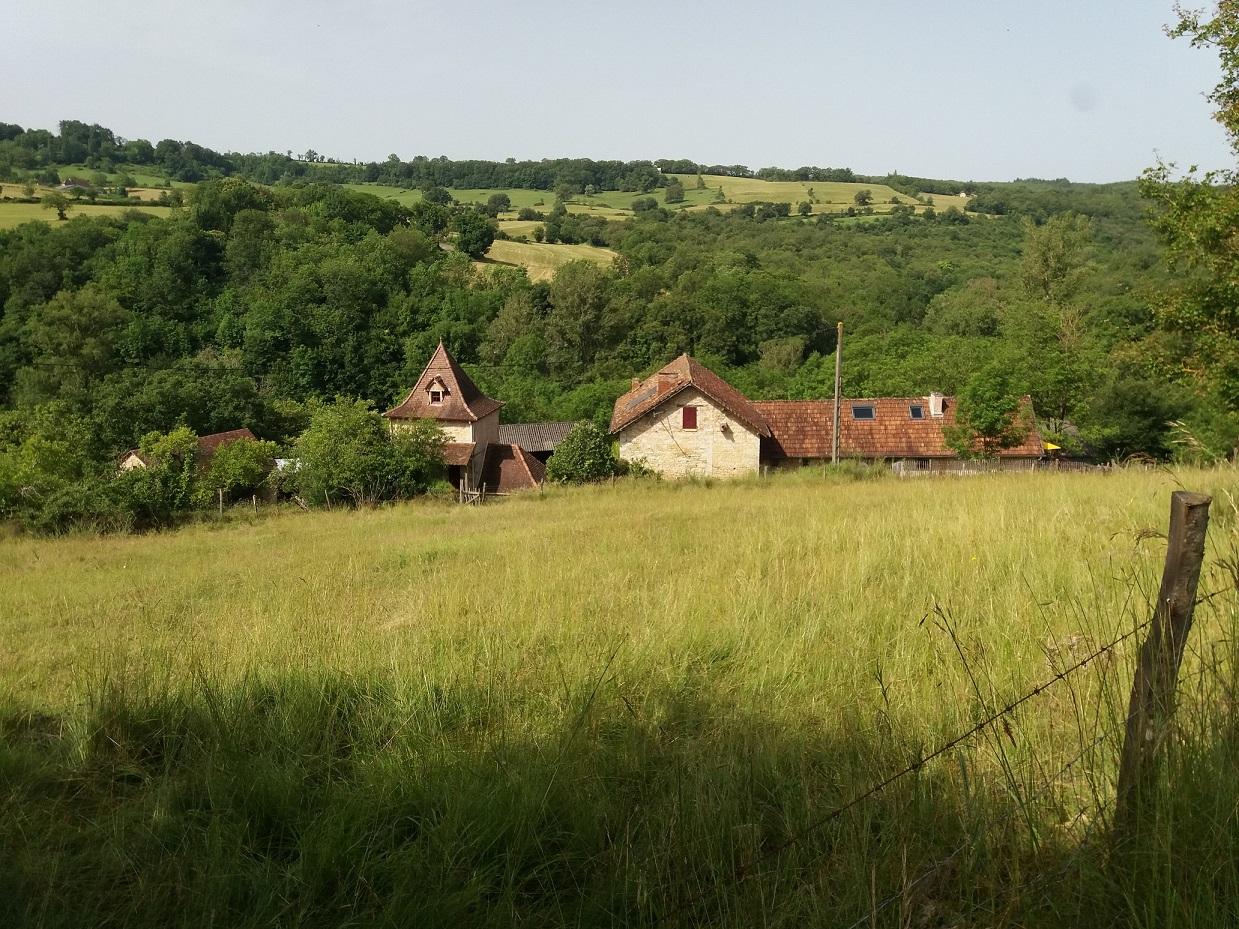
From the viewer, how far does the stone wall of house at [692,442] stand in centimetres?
3322

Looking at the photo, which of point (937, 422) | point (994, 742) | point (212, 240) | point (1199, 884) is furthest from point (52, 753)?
point (212, 240)

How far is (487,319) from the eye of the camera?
8044cm

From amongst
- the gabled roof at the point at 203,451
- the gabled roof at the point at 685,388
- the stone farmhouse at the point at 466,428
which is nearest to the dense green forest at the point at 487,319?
the gabled roof at the point at 203,451

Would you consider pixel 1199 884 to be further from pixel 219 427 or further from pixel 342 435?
pixel 219 427

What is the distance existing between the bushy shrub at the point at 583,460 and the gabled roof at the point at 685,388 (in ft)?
5.68

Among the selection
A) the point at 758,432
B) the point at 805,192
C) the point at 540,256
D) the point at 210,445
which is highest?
the point at 805,192

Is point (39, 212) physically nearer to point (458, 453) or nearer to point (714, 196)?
point (458, 453)

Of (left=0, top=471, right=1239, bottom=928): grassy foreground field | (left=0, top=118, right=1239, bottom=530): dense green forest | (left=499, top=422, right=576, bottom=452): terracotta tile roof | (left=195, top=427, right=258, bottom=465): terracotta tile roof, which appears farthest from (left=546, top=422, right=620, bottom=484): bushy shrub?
(left=0, top=471, right=1239, bottom=928): grassy foreground field

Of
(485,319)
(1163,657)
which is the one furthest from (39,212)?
(1163,657)

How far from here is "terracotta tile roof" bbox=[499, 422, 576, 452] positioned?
50.3 m

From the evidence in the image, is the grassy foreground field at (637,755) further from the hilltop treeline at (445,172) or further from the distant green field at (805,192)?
the distant green field at (805,192)

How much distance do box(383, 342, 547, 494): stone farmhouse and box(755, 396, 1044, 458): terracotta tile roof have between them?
11.3 metres

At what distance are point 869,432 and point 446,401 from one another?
20020 millimetres

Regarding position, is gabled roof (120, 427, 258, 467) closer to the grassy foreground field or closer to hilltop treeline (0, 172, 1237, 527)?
hilltop treeline (0, 172, 1237, 527)
